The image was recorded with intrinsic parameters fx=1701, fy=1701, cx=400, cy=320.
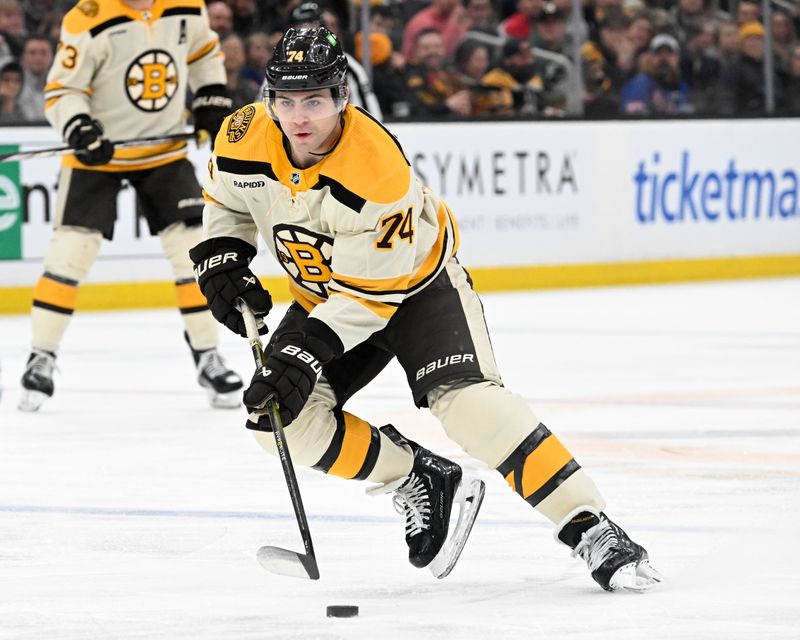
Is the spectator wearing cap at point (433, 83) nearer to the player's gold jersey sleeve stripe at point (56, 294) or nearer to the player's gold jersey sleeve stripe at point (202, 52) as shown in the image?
Result: the player's gold jersey sleeve stripe at point (202, 52)

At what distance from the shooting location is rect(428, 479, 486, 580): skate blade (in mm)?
2834

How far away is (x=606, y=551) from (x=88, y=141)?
2.84 metres

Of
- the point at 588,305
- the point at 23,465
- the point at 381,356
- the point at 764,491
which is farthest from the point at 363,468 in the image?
the point at 588,305

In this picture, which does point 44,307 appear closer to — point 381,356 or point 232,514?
point 232,514

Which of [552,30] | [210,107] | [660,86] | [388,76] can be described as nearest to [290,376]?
[210,107]

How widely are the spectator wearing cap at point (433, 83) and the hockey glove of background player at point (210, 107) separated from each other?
3.41m

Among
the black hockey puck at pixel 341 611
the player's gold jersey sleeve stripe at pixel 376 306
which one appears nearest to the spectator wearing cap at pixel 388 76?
the player's gold jersey sleeve stripe at pixel 376 306

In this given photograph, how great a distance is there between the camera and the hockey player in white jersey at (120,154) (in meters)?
5.19

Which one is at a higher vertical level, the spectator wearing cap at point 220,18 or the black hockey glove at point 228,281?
the black hockey glove at point 228,281

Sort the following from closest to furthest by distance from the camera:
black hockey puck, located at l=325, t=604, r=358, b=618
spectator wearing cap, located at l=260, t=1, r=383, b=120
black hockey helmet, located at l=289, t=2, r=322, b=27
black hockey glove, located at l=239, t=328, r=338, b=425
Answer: black hockey puck, located at l=325, t=604, r=358, b=618
black hockey glove, located at l=239, t=328, r=338, b=425
black hockey helmet, located at l=289, t=2, r=322, b=27
spectator wearing cap, located at l=260, t=1, r=383, b=120

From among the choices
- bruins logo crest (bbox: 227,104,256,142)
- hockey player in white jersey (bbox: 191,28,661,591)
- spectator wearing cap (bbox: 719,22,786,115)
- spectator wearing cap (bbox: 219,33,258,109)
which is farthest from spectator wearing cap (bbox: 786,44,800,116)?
bruins logo crest (bbox: 227,104,256,142)

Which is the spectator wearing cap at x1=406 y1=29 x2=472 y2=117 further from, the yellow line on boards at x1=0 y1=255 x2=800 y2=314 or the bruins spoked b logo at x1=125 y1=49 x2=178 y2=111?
the bruins spoked b logo at x1=125 y1=49 x2=178 y2=111

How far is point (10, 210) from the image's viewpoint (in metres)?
7.75

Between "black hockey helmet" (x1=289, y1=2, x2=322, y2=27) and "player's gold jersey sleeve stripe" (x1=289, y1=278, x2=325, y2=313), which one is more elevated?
"player's gold jersey sleeve stripe" (x1=289, y1=278, x2=325, y2=313)
